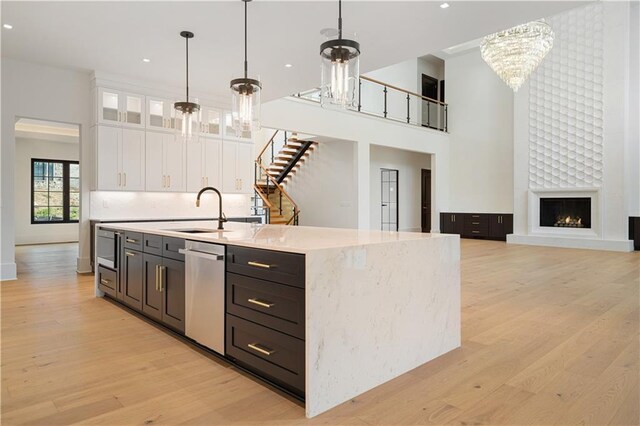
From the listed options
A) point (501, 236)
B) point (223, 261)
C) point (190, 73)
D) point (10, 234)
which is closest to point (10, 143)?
point (10, 234)

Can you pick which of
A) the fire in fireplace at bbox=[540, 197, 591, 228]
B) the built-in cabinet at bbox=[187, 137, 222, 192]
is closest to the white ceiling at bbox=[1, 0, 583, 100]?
the built-in cabinet at bbox=[187, 137, 222, 192]

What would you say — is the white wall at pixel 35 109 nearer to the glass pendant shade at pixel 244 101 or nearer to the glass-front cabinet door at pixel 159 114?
the glass-front cabinet door at pixel 159 114

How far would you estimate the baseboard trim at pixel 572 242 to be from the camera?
907 cm

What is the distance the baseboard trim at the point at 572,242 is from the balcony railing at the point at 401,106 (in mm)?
4362

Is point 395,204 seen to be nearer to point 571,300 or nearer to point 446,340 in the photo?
point 571,300

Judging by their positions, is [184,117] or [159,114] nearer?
[184,117]

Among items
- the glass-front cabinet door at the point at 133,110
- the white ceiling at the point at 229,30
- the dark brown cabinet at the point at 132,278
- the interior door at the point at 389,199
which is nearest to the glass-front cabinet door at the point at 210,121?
the glass-front cabinet door at the point at 133,110

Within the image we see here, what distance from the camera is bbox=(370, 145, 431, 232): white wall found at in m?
12.5

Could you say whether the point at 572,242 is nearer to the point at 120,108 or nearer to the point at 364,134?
the point at 364,134

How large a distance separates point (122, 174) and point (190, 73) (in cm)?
189

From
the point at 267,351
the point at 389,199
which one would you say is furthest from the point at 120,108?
the point at 389,199

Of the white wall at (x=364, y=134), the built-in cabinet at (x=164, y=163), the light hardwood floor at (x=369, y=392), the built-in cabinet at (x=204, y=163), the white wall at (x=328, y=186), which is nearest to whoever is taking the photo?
the light hardwood floor at (x=369, y=392)

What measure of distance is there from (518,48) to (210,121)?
5.95 m

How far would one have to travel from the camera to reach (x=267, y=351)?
Result: 231 cm
